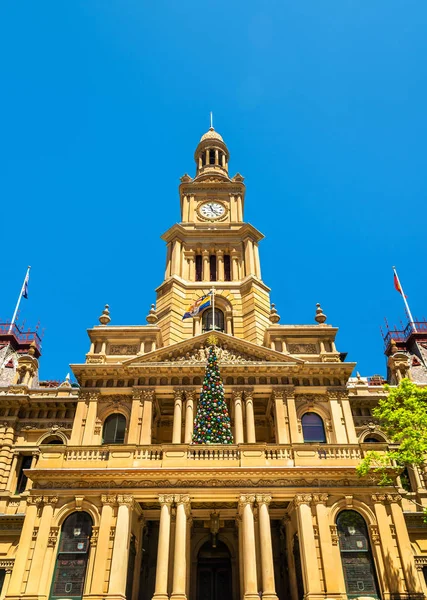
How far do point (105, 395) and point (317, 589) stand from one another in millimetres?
16422

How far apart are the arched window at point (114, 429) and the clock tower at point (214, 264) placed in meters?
7.51

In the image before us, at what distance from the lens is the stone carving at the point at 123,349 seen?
111ft

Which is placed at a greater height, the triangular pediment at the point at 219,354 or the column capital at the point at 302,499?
the triangular pediment at the point at 219,354

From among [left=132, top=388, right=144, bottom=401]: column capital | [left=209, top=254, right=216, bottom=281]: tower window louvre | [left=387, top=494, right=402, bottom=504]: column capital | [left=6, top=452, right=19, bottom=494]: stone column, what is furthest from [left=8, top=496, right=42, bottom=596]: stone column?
[left=209, top=254, right=216, bottom=281]: tower window louvre

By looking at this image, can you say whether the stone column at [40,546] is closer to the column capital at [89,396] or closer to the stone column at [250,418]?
the column capital at [89,396]

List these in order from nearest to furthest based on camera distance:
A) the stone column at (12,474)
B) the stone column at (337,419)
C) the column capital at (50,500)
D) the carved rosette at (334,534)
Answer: the carved rosette at (334,534) < the column capital at (50,500) < the stone column at (337,419) < the stone column at (12,474)

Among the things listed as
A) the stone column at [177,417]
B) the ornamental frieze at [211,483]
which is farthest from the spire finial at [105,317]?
the ornamental frieze at [211,483]

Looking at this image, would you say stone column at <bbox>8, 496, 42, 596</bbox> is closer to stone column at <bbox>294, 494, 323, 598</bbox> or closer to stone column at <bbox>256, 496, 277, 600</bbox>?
stone column at <bbox>256, 496, 277, 600</bbox>

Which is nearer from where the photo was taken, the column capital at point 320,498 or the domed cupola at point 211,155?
the column capital at point 320,498

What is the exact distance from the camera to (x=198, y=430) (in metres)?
26.2

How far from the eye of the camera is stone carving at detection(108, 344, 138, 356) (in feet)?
111

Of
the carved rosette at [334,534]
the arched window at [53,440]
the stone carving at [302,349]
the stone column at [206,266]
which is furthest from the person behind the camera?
the stone column at [206,266]

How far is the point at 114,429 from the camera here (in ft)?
99.5

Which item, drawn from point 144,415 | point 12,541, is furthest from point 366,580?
point 12,541
